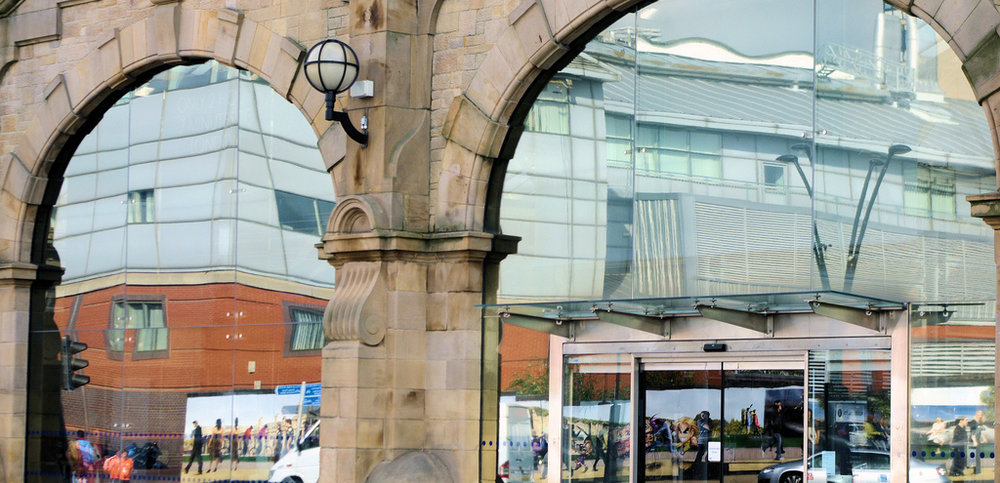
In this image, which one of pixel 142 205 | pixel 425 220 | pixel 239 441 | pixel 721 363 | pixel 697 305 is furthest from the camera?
pixel 142 205

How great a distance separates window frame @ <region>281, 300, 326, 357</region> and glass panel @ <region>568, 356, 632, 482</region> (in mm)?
3303

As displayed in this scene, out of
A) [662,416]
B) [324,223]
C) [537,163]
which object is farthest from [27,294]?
[662,416]

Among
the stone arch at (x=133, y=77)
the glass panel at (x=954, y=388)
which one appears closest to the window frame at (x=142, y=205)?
the stone arch at (x=133, y=77)

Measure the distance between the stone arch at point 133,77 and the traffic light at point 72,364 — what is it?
127 centimetres

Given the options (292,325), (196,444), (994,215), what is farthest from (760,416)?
(196,444)

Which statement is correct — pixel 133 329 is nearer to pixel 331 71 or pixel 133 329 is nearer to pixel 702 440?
pixel 331 71

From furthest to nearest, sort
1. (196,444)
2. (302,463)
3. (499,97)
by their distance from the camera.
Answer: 1. (196,444)
2. (302,463)
3. (499,97)

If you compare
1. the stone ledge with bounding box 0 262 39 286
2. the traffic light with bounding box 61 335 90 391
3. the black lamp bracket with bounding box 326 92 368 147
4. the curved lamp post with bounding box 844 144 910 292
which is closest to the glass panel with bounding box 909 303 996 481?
the curved lamp post with bounding box 844 144 910 292

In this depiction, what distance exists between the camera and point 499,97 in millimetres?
14359

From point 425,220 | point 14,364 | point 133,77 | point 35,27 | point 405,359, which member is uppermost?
point 35,27

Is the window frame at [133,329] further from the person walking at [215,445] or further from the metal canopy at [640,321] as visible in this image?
the metal canopy at [640,321]

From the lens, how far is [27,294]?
18969 mm

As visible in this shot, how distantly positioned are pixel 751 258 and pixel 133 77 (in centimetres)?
895

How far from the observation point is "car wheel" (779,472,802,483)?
42.4 ft
